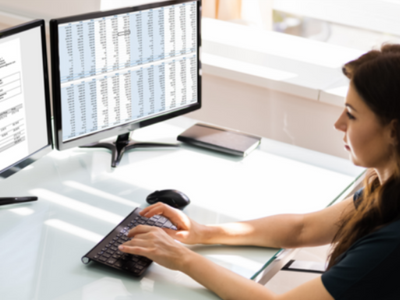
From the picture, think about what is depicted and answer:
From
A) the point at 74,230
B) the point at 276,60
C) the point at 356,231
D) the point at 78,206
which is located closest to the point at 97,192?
the point at 78,206

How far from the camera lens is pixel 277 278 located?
152 centimetres

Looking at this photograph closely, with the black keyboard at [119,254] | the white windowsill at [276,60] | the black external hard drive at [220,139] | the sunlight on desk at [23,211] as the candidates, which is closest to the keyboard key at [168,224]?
the black keyboard at [119,254]

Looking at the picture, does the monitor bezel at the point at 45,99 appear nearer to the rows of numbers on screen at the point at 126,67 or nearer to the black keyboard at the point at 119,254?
the rows of numbers on screen at the point at 126,67

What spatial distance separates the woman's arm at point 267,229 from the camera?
1.24 metres

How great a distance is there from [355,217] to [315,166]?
0.55m

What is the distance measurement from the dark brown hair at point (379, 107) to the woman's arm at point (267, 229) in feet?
0.55

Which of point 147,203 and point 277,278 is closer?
point 147,203

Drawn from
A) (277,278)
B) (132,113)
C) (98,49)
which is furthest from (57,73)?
(277,278)

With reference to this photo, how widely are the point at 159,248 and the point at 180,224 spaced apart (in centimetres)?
→ 14

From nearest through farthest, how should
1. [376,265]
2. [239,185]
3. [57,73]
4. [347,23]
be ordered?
[376,265] < [57,73] < [239,185] < [347,23]

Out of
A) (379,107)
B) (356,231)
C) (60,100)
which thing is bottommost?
(356,231)

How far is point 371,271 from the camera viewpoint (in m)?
0.94

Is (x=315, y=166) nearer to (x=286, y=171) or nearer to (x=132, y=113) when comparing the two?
(x=286, y=171)

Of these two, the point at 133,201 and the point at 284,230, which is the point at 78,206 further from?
the point at 284,230
